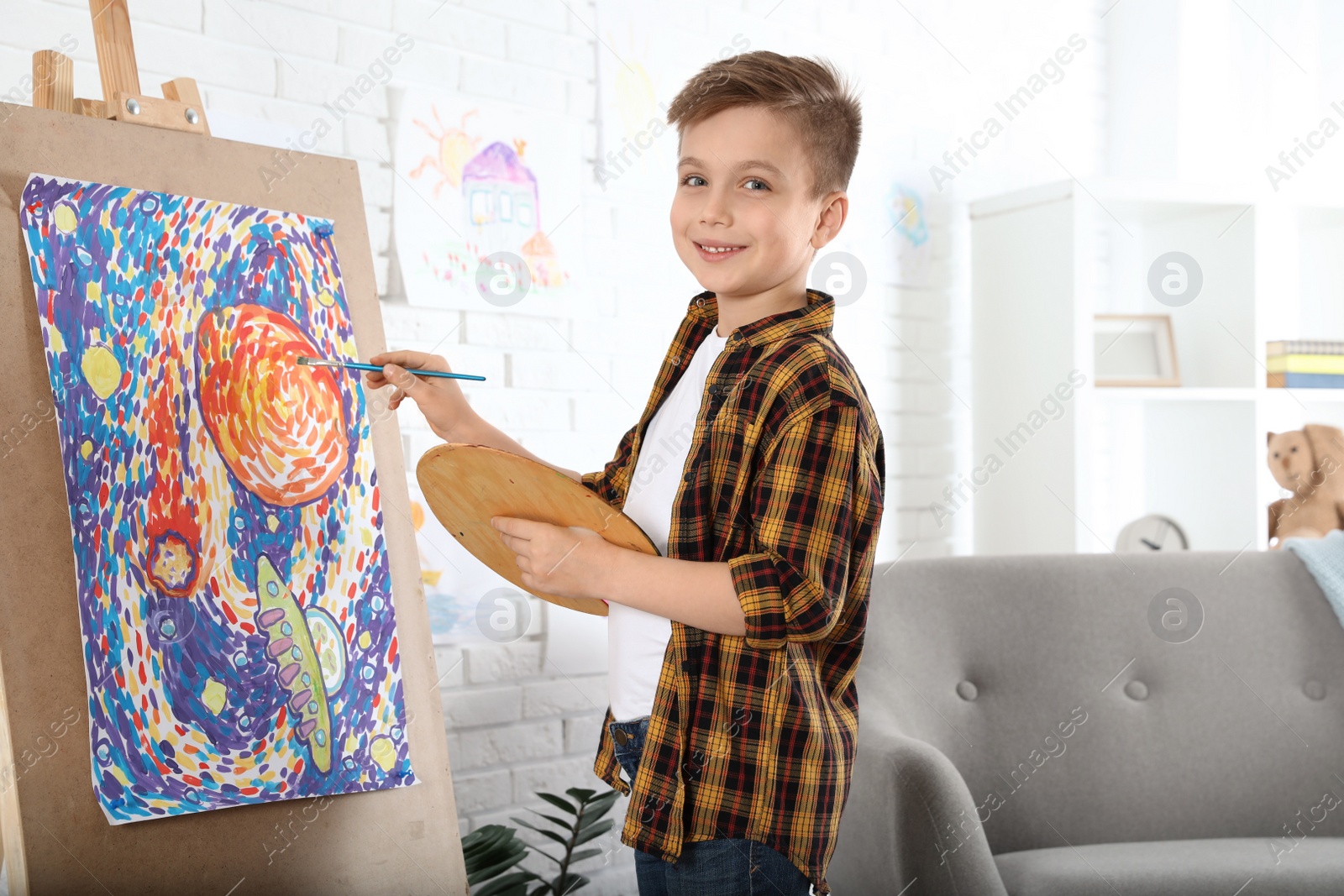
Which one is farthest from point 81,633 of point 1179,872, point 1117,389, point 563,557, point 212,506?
point 1117,389

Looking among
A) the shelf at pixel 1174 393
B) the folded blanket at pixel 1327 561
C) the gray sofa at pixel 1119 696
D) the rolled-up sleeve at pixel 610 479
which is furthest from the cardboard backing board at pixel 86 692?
the shelf at pixel 1174 393

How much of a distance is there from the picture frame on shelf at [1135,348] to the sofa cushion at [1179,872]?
1.28 m

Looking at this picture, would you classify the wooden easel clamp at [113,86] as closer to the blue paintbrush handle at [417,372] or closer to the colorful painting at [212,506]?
the colorful painting at [212,506]

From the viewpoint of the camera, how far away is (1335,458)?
260 cm

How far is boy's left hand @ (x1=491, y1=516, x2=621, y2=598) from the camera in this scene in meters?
1.04

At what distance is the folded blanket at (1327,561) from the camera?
2.05 m

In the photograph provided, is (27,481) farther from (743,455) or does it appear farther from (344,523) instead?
(743,455)

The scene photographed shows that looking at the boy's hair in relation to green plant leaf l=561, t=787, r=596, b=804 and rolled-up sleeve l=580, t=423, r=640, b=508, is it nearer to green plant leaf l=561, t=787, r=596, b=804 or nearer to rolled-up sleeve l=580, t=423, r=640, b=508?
rolled-up sleeve l=580, t=423, r=640, b=508

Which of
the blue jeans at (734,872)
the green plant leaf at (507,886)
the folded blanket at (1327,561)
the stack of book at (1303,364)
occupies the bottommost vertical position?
the green plant leaf at (507,886)

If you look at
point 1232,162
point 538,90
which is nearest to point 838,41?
point 538,90

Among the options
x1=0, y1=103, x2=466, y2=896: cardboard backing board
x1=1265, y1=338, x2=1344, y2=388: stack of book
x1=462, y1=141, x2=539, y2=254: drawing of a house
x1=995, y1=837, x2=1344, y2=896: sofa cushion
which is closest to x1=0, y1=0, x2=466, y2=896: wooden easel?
x1=0, y1=103, x2=466, y2=896: cardboard backing board

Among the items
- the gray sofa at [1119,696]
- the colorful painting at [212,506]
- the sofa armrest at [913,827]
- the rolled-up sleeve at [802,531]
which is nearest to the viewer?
the rolled-up sleeve at [802,531]

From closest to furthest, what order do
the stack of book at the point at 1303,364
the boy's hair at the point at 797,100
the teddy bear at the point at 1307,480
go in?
the boy's hair at the point at 797,100, the teddy bear at the point at 1307,480, the stack of book at the point at 1303,364

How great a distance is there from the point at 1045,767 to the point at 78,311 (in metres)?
1.66
